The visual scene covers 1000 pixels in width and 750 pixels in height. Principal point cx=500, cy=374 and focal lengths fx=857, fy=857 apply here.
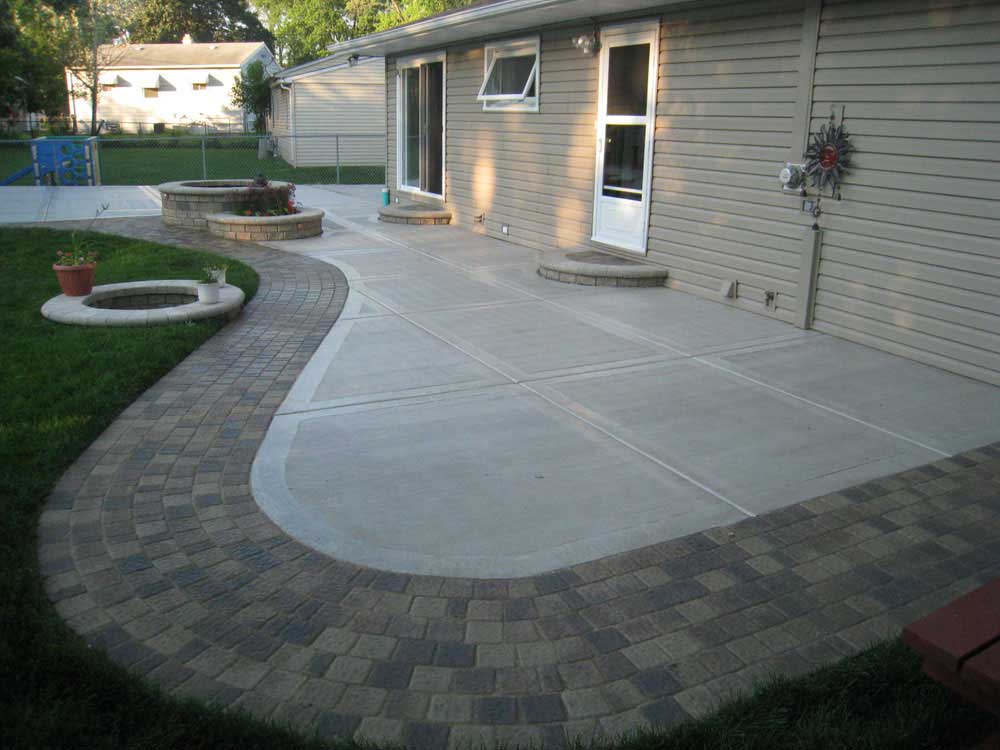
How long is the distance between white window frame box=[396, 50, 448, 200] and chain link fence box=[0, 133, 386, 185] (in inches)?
184

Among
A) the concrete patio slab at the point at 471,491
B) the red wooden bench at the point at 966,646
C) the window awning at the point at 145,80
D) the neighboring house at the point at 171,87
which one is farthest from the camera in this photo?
the window awning at the point at 145,80

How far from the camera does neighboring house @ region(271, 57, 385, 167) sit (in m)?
25.6

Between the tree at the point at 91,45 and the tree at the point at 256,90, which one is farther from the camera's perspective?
the tree at the point at 91,45

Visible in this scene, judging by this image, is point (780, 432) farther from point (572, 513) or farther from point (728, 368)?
point (572, 513)

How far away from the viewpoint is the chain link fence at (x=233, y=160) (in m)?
20.4

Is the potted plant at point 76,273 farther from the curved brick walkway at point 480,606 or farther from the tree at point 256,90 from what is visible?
the tree at point 256,90

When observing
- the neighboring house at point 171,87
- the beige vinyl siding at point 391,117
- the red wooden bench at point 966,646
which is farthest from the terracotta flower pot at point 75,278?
the neighboring house at point 171,87

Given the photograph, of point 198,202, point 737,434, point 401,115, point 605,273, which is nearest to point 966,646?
point 737,434

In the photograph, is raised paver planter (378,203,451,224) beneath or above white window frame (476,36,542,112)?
beneath

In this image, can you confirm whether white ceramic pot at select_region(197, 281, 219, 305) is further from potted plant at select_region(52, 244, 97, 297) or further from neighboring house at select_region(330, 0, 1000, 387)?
neighboring house at select_region(330, 0, 1000, 387)

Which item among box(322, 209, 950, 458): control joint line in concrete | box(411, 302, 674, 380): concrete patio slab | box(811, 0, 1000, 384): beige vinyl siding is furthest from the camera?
box(411, 302, 674, 380): concrete patio slab

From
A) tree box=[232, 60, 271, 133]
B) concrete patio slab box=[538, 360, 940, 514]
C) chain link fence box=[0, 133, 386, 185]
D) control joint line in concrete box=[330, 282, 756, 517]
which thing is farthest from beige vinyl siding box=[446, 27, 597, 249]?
tree box=[232, 60, 271, 133]

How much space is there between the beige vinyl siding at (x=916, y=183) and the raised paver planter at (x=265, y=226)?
7.04 meters

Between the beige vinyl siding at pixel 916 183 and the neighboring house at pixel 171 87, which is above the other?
the neighboring house at pixel 171 87
